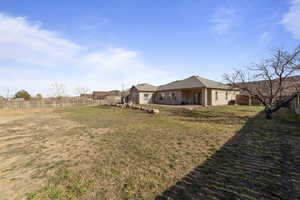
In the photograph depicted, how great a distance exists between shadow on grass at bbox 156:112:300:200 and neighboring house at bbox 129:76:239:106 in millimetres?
14798

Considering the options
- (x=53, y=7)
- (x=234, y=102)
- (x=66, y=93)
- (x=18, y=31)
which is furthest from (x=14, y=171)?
(x=66, y=93)

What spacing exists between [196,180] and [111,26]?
13975 mm

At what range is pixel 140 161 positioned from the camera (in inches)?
138

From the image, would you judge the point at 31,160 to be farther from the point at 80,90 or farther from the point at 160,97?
the point at 80,90

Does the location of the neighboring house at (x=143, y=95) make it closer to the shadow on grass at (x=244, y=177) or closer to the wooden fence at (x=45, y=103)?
the wooden fence at (x=45, y=103)

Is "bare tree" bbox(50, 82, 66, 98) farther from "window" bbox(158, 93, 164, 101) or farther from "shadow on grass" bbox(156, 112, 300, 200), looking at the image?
"shadow on grass" bbox(156, 112, 300, 200)

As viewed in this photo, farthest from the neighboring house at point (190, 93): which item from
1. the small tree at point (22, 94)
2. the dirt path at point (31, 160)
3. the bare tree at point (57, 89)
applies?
the small tree at point (22, 94)

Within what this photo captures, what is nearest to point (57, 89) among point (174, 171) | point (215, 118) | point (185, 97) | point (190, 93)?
point (185, 97)

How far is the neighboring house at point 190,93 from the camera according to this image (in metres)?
18.7

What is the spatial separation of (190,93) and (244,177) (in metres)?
Answer: 19.9

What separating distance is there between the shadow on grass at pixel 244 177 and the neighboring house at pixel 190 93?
1480cm

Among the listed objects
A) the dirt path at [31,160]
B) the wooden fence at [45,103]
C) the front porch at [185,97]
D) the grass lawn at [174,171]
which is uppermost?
the front porch at [185,97]

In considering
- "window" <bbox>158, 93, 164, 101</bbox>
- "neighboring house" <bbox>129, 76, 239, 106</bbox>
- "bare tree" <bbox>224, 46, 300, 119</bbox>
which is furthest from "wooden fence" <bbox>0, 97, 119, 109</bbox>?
"bare tree" <bbox>224, 46, 300, 119</bbox>

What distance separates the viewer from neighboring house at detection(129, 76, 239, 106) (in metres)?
18.7
